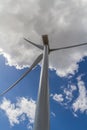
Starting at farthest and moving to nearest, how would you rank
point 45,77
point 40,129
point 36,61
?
point 36,61 < point 45,77 < point 40,129

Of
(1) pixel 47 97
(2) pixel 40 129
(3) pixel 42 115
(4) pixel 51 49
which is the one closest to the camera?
(2) pixel 40 129

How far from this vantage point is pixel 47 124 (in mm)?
16984

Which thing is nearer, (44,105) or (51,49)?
(44,105)

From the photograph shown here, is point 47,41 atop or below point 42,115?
atop

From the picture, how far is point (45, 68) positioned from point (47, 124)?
691 centimetres

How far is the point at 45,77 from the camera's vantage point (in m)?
21.4

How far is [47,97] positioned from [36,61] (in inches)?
450

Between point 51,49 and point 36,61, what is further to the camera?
point 51,49

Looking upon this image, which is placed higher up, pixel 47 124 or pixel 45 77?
pixel 45 77

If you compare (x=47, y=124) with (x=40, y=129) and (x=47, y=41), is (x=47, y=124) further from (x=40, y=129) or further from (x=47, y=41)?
(x=47, y=41)

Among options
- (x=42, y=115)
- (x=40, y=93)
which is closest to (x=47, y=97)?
(x=40, y=93)

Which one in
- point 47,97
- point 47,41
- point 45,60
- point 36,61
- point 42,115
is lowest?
point 42,115

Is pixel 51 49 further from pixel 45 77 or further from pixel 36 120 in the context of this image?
pixel 36 120

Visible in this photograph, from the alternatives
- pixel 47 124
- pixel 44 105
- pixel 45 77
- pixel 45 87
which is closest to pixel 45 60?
pixel 45 77
